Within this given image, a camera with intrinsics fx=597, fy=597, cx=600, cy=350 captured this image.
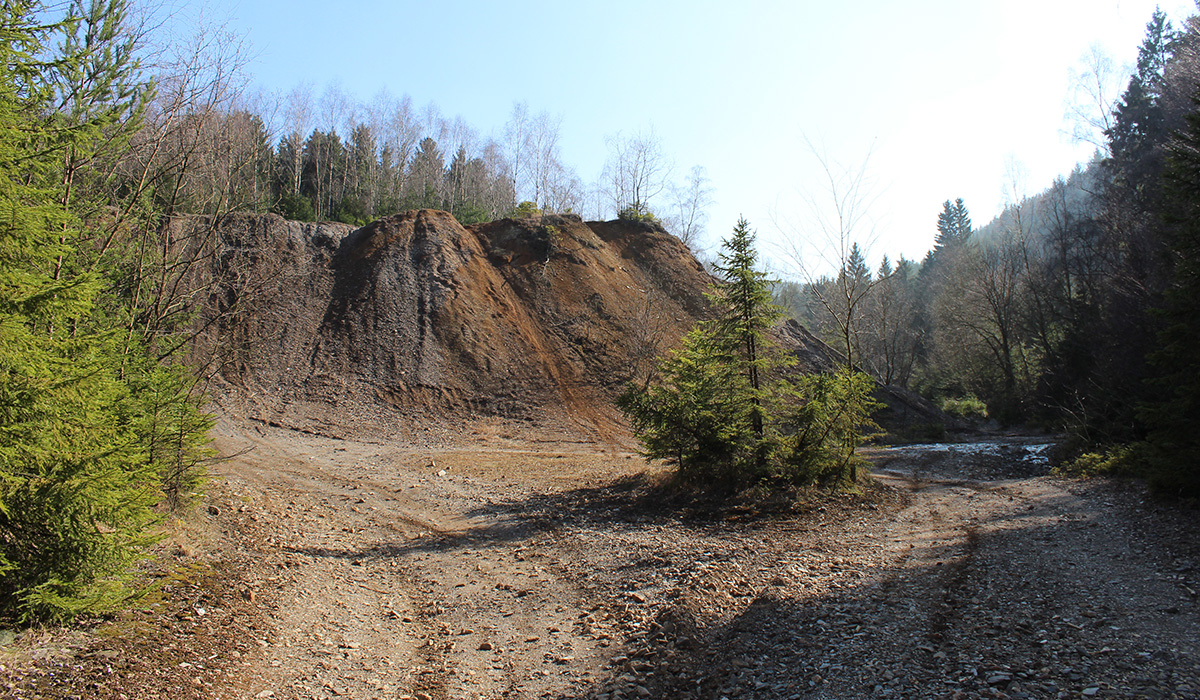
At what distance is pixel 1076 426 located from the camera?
17.6m

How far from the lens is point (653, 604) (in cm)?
663

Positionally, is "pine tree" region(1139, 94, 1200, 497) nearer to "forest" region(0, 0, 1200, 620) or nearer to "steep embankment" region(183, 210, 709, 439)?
"forest" region(0, 0, 1200, 620)

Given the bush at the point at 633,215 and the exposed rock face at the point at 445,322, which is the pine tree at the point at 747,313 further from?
the bush at the point at 633,215

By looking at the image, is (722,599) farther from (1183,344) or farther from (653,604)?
(1183,344)

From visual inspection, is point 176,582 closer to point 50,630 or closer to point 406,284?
point 50,630

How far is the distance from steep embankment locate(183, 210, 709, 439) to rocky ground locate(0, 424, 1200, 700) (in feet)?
42.5

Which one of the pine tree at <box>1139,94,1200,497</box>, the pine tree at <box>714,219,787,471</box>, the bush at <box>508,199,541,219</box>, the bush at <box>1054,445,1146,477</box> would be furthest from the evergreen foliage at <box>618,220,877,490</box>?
the bush at <box>508,199,541,219</box>

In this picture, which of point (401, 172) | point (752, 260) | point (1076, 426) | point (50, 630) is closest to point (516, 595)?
point (50, 630)

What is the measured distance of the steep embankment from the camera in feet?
79.7

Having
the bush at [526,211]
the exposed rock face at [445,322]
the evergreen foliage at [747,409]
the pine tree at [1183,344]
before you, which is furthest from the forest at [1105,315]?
the bush at [526,211]

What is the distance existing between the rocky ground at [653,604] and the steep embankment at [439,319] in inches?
510

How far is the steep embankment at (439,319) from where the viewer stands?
79.7 feet

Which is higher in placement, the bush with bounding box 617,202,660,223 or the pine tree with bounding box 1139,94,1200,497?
the bush with bounding box 617,202,660,223

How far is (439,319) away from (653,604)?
24.5m
